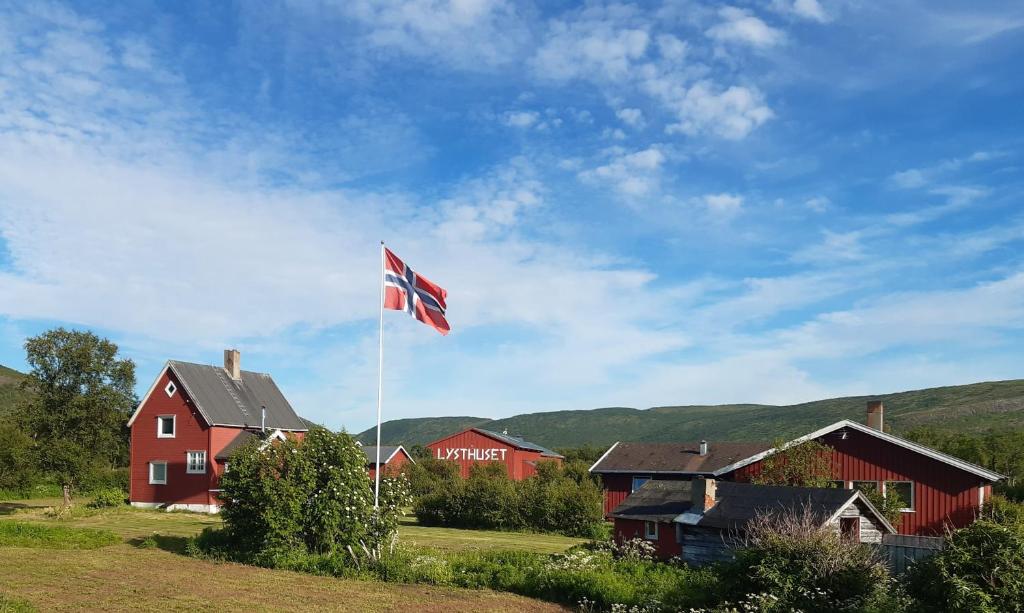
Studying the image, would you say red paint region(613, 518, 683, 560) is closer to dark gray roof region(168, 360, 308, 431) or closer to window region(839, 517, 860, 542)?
window region(839, 517, 860, 542)

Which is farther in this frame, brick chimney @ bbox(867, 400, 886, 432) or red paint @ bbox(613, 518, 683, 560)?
brick chimney @ bbox(867, 400, 886, 432)

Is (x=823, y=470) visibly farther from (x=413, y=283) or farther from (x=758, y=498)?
(x=413, y=283)

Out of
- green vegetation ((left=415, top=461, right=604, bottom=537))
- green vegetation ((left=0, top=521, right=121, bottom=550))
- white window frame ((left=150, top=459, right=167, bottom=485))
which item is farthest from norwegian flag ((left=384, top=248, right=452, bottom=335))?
white window frame ((left=150, top=459, right=167, bottom=485))

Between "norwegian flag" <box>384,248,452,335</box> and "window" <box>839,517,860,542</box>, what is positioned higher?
"norwegian flag" <box>384,248,452,335</box>

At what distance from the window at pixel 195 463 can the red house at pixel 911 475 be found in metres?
30.6

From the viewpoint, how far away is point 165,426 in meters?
50.5

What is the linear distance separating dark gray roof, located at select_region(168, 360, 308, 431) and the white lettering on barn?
91.5 feet

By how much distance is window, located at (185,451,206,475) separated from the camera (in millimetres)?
48812

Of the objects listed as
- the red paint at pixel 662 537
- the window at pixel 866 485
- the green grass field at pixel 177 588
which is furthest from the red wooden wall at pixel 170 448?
the window at pixel 866 485

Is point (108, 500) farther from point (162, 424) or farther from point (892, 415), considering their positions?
point (892, 415)

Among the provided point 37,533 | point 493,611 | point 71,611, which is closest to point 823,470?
point 493,611

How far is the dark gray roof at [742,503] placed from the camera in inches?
938

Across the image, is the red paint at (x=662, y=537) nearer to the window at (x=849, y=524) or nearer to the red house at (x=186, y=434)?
the window at (x=849, y=524)

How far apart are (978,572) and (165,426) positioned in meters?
45.8
